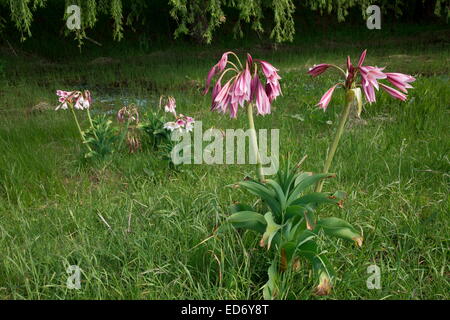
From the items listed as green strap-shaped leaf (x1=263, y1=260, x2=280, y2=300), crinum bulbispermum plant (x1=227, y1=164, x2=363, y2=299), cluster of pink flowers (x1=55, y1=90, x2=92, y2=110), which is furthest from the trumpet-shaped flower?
green strap-shaped leaf (x1=263, y1=260, x2=280, y2=300)

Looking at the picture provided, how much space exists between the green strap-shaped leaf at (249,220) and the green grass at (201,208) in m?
0.11

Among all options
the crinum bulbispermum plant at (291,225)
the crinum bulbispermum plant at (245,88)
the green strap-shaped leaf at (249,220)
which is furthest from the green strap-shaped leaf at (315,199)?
the crinum bulbispermum plant at (245,88)

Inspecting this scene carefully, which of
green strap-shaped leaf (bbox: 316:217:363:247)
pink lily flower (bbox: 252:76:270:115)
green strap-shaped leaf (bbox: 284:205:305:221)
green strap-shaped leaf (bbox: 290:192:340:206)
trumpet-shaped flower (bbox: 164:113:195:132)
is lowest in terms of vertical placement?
green strap-shaped leaf (bbox: 316:217:363:247)

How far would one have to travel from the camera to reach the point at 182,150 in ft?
12.1

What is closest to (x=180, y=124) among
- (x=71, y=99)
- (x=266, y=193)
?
(x=71, y=99)

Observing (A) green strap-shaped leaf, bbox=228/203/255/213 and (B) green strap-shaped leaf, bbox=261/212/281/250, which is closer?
(B) green strap-shaped leaf, bbox=261/212/281/250

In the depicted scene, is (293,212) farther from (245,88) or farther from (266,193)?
(245,88)

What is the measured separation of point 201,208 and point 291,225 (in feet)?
2.31

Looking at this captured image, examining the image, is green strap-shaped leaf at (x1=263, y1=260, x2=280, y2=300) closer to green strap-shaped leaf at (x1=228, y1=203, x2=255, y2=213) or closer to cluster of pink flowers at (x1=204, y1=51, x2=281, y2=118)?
green strap-shaped leaf at (x1=228, y1=203, x2=255, y2=213)

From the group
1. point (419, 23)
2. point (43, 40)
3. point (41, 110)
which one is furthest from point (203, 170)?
point (419, 23)

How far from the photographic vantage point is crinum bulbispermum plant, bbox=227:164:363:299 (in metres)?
1.88

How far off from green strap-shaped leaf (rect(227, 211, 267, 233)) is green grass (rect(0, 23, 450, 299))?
115 millimetres

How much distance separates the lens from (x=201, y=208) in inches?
102

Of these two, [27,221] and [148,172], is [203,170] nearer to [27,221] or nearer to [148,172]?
[148,172]
